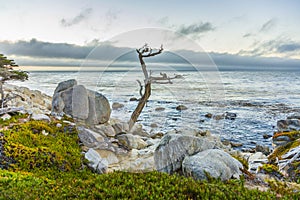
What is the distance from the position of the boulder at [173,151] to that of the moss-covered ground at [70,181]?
1181mm

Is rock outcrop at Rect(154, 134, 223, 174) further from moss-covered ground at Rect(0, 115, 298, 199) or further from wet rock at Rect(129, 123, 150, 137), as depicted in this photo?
moss-covered ground at Rect(0, 115, 298, 199)

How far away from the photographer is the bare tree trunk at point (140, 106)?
7.51m

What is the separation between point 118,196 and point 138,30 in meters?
4.17

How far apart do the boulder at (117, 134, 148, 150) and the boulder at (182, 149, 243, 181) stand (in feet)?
6.63

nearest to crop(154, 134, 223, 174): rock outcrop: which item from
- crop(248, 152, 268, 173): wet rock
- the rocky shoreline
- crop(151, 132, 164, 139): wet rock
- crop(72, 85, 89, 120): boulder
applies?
the rocky shoreline

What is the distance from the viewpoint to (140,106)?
7.75 metres

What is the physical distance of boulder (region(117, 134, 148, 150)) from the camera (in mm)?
8203

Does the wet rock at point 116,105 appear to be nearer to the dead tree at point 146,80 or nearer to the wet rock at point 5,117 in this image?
the dead tree at point 146,80

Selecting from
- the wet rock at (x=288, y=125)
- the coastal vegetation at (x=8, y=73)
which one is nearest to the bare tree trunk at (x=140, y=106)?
the coastal vegetation at (x=8, y=73)

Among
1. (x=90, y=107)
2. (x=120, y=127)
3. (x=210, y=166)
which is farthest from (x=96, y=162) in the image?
(x=210, y=166)

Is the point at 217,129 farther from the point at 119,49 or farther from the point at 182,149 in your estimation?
the point at 119,49

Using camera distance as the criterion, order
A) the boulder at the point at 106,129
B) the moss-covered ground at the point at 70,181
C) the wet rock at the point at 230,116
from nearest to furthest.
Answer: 1. the moss-covered ground at the point at 70,181
2. the boulder at the point at 106,129
3. the wet rock at the point at 230,116

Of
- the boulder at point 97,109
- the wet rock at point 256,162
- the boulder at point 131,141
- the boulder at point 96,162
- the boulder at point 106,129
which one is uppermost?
the boulder at point 97,109

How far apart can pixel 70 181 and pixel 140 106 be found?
3003mm
